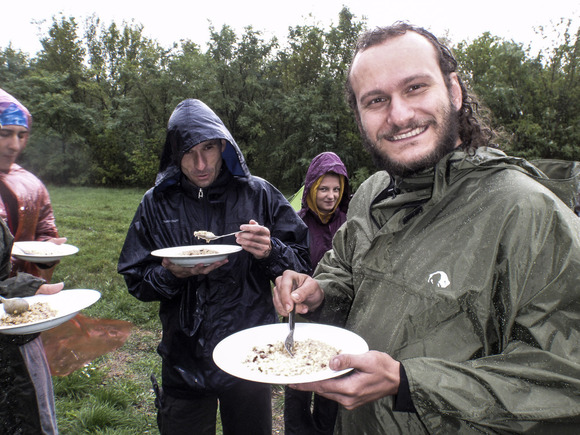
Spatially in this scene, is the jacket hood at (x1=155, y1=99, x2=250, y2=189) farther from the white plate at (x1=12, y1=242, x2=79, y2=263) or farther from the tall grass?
the tall grass

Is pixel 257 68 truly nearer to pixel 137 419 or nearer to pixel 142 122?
pixel 142 122

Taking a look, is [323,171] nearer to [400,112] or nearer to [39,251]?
[39,251]

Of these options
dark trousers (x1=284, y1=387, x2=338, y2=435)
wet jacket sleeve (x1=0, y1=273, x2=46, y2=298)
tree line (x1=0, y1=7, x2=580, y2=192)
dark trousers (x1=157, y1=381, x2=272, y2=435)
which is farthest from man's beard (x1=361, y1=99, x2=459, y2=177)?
tree line (x1=0, y1=7, x2=580, y2=192)

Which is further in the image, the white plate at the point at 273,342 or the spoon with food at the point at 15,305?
the spoon with food at the point at 15,305

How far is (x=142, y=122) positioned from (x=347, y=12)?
17.5m

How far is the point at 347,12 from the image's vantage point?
2670 cm

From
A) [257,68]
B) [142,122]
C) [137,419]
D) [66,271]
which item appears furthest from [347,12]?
[137,419]

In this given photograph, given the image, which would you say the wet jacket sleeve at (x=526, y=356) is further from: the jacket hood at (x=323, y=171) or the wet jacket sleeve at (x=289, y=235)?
the jacket hood at (x=323, y=171)

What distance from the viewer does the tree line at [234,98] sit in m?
23.9

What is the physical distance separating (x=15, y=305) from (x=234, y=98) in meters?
27.5

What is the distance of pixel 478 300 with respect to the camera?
129cm

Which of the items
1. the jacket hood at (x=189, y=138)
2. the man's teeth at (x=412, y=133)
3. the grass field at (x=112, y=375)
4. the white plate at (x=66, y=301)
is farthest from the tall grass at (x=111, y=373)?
the man's teeth at (x=412, y=133)

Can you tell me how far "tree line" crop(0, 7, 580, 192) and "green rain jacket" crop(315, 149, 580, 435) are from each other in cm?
1995

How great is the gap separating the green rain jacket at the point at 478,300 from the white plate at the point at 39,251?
2397mm
